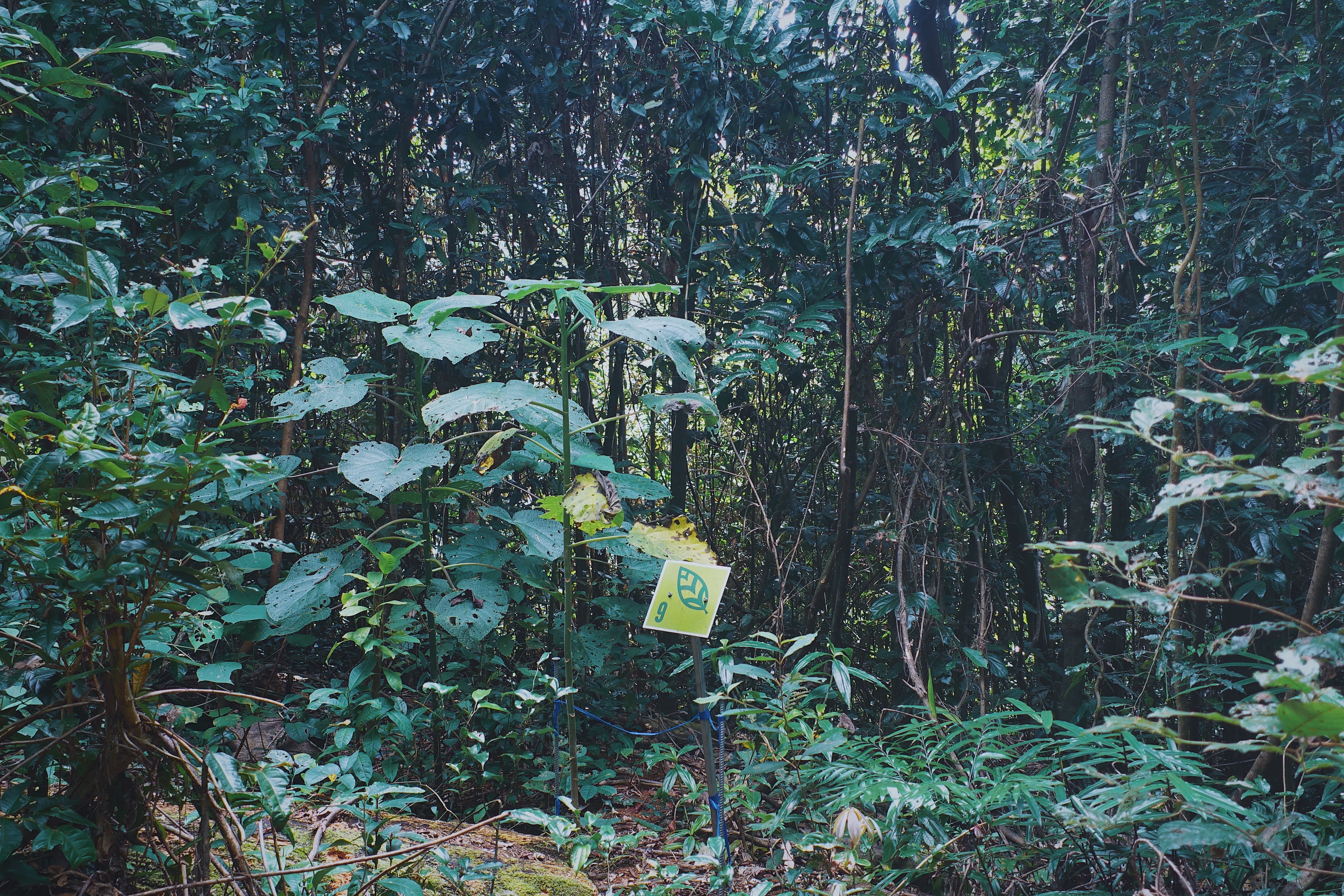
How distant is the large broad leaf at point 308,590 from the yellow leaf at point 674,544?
0.75 meters

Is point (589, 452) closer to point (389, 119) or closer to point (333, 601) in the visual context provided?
point (333, 601)

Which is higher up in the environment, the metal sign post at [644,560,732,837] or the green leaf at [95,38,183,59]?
the green leaf at [95,38,183,59]

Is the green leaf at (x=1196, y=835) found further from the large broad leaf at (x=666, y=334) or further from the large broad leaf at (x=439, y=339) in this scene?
the large broad leaf at (x=439, y=339)

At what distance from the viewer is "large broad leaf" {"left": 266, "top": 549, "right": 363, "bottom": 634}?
6.37 ft

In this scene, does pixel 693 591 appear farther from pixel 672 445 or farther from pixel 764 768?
pixel 672 445

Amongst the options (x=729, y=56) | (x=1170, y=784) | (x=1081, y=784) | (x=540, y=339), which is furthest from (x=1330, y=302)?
(x=540, y=339)

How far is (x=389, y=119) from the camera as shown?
3.33 meters

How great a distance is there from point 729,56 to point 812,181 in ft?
1.79

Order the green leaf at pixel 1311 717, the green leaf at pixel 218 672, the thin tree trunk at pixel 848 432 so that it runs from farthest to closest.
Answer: the thin tree trunk at pixel 848 432 < the green leaf at pixel 218 672 < the green leaf at pixel 1311 717

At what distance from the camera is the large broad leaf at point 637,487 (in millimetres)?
2176

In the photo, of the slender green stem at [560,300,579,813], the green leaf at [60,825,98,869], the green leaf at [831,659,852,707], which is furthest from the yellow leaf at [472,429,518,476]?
the green leaf at [60,825,98,869]

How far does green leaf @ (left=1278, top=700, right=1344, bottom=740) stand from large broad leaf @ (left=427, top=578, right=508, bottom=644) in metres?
1.58

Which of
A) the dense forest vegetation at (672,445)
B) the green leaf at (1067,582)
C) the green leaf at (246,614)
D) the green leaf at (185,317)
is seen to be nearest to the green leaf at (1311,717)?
the dense forest vegetation at (672,445)

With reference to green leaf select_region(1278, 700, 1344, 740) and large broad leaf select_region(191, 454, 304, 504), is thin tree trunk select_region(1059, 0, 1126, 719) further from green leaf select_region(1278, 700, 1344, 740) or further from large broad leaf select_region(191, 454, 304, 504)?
large broad leaf select_region(191, 454, 304, 504)
